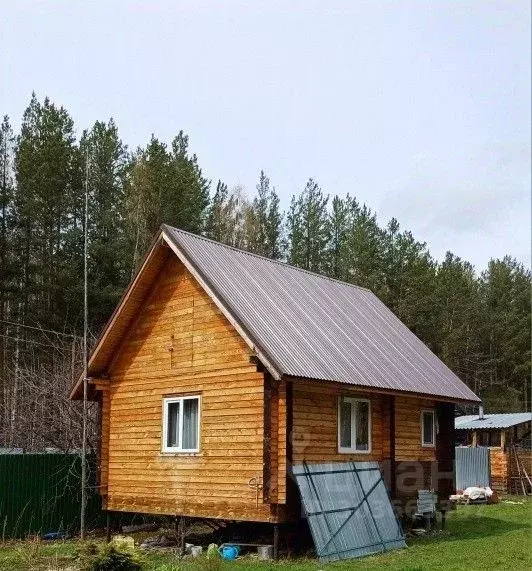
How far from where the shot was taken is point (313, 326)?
57.2 feet

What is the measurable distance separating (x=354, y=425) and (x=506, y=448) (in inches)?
Answer: 697

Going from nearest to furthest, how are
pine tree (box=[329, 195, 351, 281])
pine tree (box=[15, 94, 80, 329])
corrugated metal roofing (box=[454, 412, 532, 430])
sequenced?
corrugated metal roofing (box=[454, 412, 532, 430]) → pine tree (box=[15, 94, 80, 329]) → pine tree (box=[329, 195, 351, 281])

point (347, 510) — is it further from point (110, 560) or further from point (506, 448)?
point (506, 448)

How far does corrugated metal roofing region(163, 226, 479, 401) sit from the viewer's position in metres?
15.4

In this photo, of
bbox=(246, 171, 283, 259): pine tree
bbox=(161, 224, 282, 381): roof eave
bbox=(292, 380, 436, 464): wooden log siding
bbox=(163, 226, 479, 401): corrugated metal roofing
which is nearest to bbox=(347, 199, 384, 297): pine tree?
bbox=(246, 171, 283, 259): pine tree

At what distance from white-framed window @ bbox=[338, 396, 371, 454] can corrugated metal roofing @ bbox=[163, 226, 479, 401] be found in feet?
2.50

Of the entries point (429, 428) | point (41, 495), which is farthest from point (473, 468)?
point (41, 495)

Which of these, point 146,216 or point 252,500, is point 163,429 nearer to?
point 252,500

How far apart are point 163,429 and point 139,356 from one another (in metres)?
1.88

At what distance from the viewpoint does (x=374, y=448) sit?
57.2ft

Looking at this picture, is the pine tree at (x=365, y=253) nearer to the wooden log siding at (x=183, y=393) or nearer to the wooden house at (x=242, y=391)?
the wooden house at (x=242, y=391)

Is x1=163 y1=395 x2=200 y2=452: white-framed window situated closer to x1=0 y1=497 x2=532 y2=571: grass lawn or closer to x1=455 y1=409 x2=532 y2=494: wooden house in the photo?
x1=0 y1=497 x2=532 y2=571: grass lawn

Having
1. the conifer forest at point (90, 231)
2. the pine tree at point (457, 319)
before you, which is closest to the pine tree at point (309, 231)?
the conifer forest at point (90, 231)

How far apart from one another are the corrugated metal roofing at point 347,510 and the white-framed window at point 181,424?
109 inches
